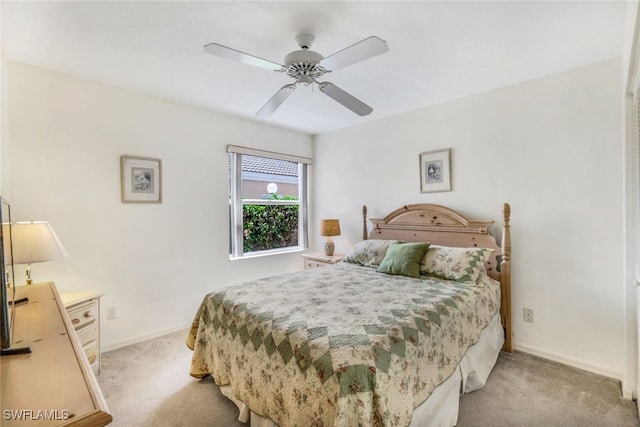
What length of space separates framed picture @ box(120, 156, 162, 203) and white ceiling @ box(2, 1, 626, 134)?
699 mm

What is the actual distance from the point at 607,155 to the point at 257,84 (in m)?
2.89

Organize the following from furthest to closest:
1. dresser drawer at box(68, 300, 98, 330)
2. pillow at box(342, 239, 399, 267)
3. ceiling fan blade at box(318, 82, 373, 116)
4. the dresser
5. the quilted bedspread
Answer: pillow at box(342, 239, 399, 267) < dresser drawer at box(68, 300, 98, 330) < ceiling fan blade at box(318, 82, 373, 116) < the quilted bedspread < the dresser

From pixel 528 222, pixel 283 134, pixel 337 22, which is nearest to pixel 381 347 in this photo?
pixel 337 22

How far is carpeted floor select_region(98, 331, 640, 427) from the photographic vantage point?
6.08 feet

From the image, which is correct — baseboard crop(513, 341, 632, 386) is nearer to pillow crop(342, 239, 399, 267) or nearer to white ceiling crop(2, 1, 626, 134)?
pillow crop(342, 239, 399, 267)

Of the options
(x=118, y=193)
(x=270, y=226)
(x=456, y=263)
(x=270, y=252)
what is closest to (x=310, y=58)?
(x=456, y=263)

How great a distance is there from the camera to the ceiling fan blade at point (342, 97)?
81.7 inches

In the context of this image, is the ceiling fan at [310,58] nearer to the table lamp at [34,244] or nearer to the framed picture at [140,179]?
the table lamp at [34,244]

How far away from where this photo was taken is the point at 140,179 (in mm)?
3020

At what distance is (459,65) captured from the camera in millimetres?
2400

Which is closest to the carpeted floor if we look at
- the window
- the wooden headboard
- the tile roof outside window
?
the wooden headboard

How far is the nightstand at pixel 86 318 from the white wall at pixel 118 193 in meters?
0.44

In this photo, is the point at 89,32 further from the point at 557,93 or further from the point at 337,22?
the point at 557,93

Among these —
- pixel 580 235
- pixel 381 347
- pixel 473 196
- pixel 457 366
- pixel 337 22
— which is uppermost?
pixel 337 22
